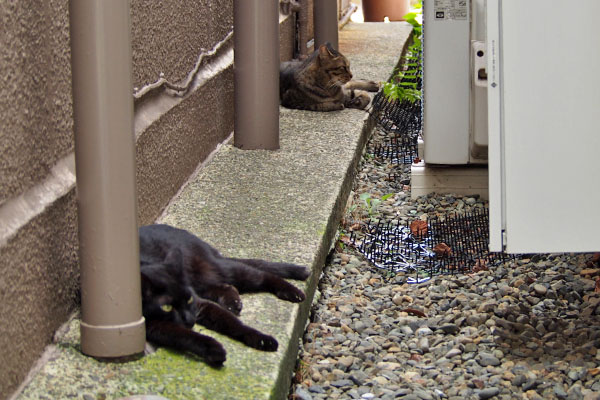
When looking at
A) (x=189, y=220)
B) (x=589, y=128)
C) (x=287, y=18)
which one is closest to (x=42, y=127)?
(x=189, y=220)

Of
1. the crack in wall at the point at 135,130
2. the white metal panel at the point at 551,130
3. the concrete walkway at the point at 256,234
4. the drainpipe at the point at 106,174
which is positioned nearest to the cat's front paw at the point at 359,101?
the concrete walkway at the point at 256,234

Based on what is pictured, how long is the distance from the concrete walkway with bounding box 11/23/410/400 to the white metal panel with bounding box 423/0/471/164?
0.56 metres

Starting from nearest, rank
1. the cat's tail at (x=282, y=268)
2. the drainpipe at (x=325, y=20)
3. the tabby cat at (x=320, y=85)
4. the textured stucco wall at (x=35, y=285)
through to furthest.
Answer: the textured stucco wall at (x=35, y=285)
the cat's tail at (x=282, y=268)
the tabby cat at (x=320, y=85)
the drainpipe at (x=325, y=20)

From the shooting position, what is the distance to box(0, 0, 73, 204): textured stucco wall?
270 centimetres

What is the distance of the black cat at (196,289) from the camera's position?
2967 mm

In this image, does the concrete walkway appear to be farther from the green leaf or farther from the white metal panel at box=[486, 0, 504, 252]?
the white metal panel at box=[486, 0, 504, 252]

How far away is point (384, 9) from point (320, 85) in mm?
7778

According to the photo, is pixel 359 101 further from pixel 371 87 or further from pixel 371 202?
pixel 371 202

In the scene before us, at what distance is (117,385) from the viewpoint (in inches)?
107

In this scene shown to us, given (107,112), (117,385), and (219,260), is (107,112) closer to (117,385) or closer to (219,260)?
(117,385)

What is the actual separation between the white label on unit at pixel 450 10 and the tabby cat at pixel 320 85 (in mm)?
1714

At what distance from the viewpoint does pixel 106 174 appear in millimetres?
2693

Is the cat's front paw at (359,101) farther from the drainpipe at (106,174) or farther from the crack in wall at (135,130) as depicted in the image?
the drainpipe at (106,174)

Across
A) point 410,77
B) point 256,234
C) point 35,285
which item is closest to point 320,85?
point 410,77
